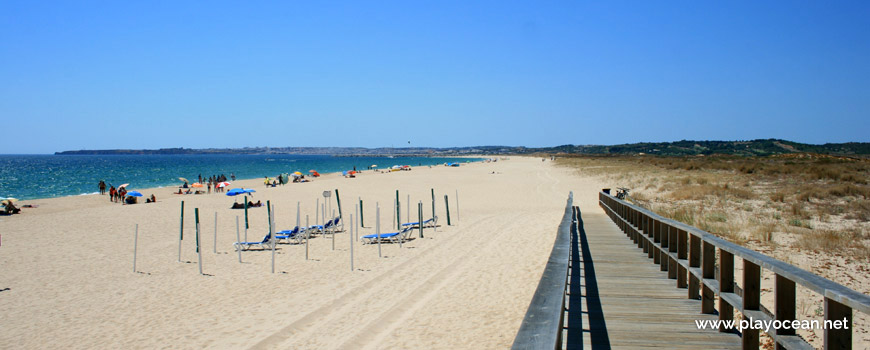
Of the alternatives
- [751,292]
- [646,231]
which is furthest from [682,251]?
[646,231]

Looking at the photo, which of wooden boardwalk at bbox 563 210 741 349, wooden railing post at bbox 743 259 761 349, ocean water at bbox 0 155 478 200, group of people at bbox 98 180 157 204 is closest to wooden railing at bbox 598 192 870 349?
wooden railing post at bbox 743 259 761 349

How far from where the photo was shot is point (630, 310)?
15.3 feet

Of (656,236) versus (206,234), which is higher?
(656,236)

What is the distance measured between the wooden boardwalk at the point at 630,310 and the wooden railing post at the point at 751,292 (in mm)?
437

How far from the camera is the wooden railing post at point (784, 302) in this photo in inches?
107

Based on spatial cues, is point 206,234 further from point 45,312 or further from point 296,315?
point 296,315

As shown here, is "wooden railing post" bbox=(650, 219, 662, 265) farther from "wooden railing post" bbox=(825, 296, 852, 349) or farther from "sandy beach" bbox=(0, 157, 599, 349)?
"wooden railing post" bbox=(825, 296, 852, 349)

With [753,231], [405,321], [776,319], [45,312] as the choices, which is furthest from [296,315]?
[753,231]

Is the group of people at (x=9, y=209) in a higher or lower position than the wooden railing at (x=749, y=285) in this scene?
lower

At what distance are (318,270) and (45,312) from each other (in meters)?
4.20

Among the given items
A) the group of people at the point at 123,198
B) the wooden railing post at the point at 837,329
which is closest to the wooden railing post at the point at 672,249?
the wooden railing post at the point at 837,329

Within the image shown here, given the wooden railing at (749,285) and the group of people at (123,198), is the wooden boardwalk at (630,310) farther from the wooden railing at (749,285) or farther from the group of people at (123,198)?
the group of people at (123,198)

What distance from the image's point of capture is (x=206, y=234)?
15688mm

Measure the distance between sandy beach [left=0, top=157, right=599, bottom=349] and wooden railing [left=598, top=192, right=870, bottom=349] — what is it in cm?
199
